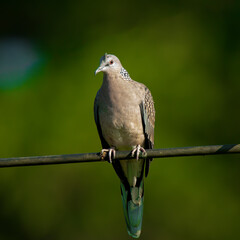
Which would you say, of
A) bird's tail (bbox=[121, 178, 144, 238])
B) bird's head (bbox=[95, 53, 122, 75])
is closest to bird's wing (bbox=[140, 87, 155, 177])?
bird's tail (bbox=[121, 178, 144, 238])

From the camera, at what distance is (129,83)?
4.84 meters

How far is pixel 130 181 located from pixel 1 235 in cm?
270

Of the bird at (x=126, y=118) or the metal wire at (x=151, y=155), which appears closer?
the metal wire at (x=151, y=155)

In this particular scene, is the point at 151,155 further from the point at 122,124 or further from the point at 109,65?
the point at 109,65

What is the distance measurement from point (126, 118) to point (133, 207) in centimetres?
89

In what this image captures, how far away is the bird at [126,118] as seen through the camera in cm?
469

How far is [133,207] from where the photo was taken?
482 cm

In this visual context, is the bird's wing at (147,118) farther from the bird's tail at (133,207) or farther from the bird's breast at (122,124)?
the bird's tail at (133,207)

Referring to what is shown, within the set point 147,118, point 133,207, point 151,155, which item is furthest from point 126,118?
point 151,155

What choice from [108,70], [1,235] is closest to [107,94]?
[108,70]

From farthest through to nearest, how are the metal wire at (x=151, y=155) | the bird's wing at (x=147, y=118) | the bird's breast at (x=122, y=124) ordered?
the bird's wing at (x=147, y=118)
the bird's breast at (x=122, y=124)
the metal wire at (x=151, y=155)

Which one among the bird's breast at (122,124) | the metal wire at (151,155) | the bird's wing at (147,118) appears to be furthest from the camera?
the bird's wing at (147,118)

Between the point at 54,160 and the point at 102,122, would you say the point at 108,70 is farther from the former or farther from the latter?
the point at 54,160

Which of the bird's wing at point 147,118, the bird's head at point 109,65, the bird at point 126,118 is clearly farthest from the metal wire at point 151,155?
the bird's head at point 109,65
